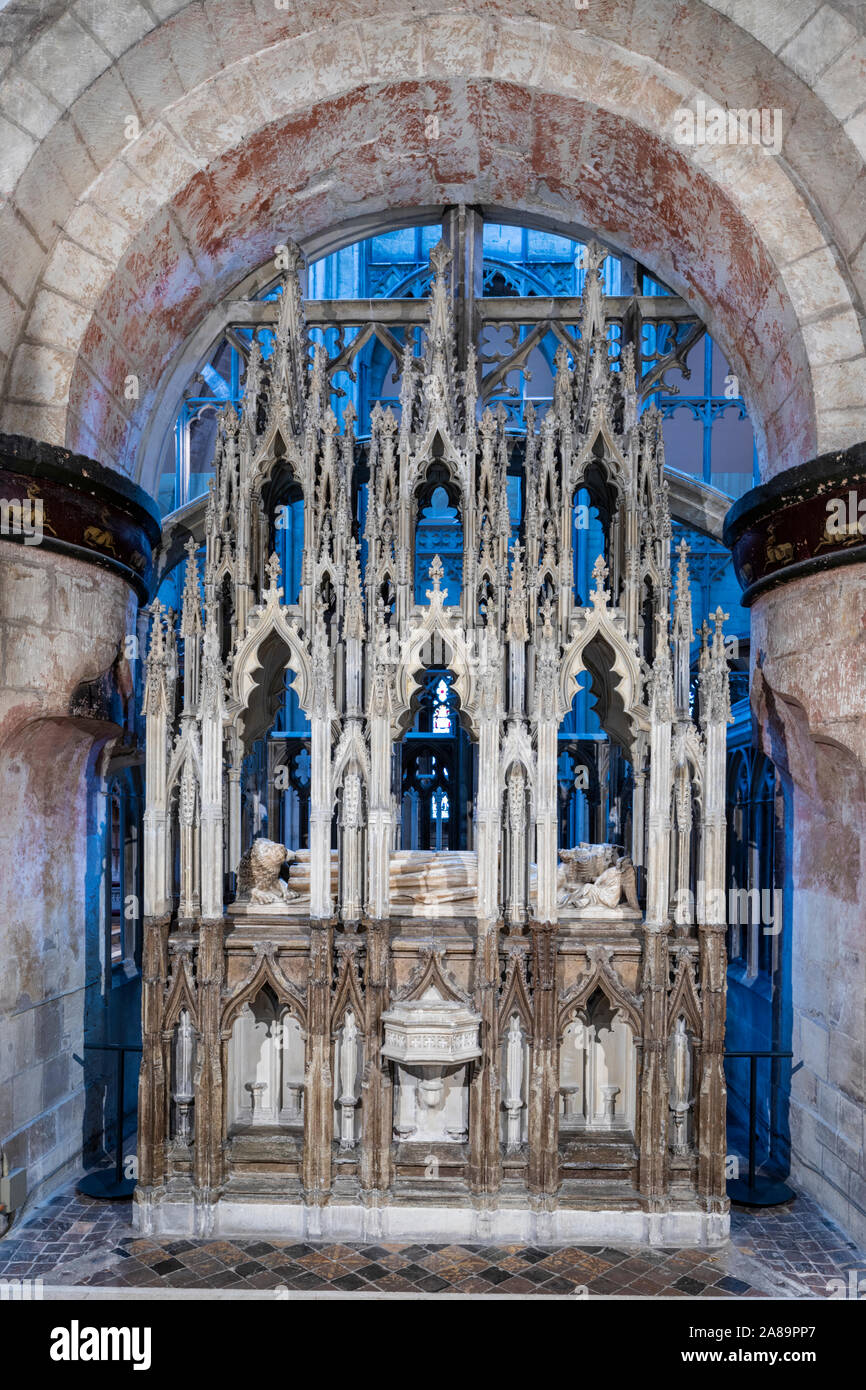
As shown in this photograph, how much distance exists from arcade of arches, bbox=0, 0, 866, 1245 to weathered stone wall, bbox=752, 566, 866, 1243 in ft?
0.13

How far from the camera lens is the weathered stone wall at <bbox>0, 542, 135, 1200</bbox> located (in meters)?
7.30

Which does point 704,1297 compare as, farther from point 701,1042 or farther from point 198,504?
point 198,504

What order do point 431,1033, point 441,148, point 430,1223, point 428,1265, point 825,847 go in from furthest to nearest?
1. point 441,148
2. point 825,847
3. point 430,1223
4. point 431,1033
5. point 428,1265

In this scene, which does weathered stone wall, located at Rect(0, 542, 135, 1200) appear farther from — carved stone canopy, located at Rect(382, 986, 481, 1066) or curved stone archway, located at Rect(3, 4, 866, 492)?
carved stone canopy, located at Rect(382, 986, 481, 1066)

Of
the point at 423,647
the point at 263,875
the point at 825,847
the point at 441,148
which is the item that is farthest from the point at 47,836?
the point at 441,148

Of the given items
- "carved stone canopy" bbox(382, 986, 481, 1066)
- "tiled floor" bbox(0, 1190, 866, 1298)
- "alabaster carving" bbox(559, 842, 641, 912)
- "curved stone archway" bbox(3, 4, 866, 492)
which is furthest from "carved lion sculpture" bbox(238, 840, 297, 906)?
"curved stone archway" bbox(3, 4, 866, 492)

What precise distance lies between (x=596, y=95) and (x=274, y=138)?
252cm

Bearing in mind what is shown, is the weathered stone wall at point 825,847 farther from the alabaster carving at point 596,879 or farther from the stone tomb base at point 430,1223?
the alabaster carving at point 596,879

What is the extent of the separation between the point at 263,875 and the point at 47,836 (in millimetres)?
1824

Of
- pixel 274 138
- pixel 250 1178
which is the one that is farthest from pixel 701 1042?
pixel 274 138

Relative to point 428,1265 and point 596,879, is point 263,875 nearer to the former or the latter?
point 596,879

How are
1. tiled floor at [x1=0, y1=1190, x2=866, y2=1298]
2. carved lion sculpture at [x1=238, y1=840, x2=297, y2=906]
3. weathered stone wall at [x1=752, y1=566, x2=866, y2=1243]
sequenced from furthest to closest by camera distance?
1. carved lion sculpture at [x1=238, y1=840, x2=297, y2=906]
2. weathered stone wall at [x1=752, y1=566, x2=866, y2=1243]
3. tiled floor at [x1=0, y1=1190, x2=866, y2=1298]

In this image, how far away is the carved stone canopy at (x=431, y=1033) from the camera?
7199 millimetres

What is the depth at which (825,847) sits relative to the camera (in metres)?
8.09
